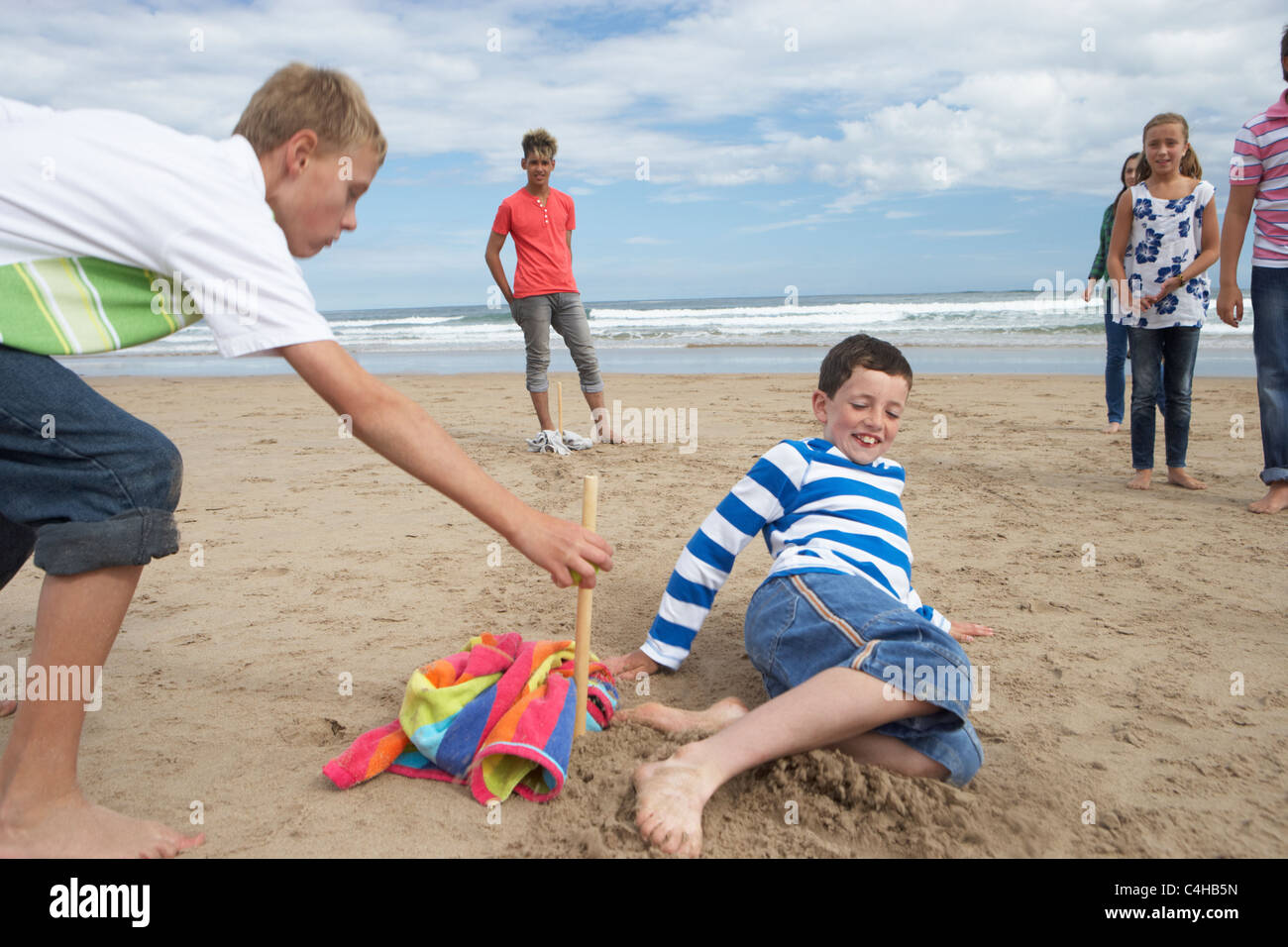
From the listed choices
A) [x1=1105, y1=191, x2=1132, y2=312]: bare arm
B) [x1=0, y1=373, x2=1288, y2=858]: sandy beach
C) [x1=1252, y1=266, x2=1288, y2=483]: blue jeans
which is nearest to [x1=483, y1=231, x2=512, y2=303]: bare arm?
[x1=0, y1=373, x2=1288, y2=858]: sandy beach

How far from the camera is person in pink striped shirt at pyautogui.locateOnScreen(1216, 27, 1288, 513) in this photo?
163 inches

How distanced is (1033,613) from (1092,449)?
10.9 ft

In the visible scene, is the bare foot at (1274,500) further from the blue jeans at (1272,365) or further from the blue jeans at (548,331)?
the blue jeans at (548,331)

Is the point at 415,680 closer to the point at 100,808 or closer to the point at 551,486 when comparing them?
the point at 100,808

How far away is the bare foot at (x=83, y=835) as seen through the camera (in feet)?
5.58

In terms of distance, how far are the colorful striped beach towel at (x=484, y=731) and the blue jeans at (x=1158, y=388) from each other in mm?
3825

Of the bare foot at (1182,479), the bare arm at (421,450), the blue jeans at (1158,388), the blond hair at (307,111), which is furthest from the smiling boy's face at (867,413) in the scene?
the bare foot at (1182,479)

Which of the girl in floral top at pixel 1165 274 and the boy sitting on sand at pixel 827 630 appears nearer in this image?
the boy sitting on sand at pixel 827 630

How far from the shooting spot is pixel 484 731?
2057mm

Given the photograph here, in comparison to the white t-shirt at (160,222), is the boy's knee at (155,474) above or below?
below

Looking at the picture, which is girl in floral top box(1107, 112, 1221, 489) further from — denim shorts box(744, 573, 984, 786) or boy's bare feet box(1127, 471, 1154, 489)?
denim shorts box(744, 573, 984, 786)

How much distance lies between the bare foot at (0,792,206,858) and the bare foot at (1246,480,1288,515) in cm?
451

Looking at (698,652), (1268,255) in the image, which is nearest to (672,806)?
(698,652)
